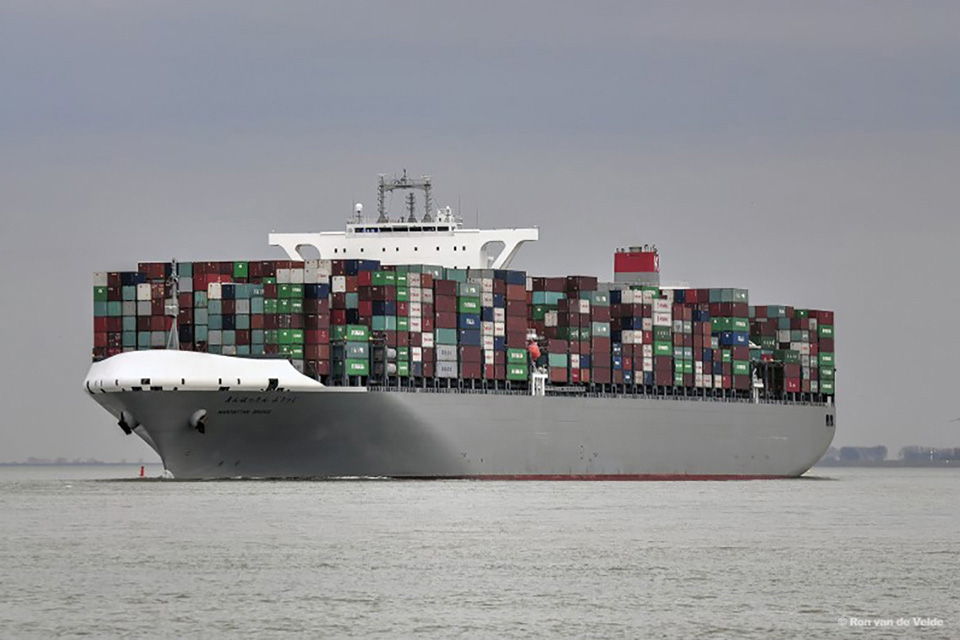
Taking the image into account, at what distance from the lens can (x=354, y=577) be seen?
Result: 4147cm

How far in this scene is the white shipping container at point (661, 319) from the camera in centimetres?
9506

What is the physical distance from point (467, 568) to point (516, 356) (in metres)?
42.5

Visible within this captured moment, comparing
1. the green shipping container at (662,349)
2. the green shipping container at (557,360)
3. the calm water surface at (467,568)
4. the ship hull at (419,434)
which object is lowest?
the calm water surface at (467,568)

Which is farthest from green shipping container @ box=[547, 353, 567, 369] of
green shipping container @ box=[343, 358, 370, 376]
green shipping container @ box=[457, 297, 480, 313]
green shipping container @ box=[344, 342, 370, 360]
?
green shipping container @ box=[343, 358, 370, 376]

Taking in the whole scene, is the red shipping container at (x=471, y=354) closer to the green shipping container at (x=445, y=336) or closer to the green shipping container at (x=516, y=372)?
the green shipping container at (x=445, y=336)

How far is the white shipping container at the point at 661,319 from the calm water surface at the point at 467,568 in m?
24.2

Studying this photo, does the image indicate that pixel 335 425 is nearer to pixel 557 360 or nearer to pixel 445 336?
pixel 445 336

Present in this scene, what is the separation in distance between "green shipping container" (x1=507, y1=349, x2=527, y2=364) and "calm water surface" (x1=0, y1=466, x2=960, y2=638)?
1456 cm

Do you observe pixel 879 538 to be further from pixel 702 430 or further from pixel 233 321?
pixel 702 430

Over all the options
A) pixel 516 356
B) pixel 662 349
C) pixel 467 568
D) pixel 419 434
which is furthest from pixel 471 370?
pixel 467 568

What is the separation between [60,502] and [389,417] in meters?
13.0

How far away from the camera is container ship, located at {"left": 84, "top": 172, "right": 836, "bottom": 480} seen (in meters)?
76.2

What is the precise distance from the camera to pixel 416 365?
264 feet

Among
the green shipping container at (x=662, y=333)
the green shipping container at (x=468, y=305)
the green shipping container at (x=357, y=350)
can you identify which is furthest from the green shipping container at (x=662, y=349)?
the green shipping container at (x=357, y=350)
